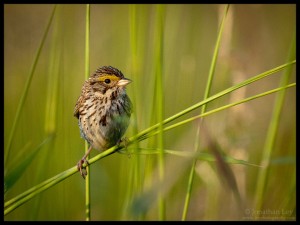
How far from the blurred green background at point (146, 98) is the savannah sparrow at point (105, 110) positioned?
0.38 ft

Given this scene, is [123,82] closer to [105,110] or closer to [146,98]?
[105,110]

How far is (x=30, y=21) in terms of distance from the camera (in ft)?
14.3

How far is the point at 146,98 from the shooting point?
2.88 metres

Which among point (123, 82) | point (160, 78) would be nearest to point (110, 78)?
point (123, 82)

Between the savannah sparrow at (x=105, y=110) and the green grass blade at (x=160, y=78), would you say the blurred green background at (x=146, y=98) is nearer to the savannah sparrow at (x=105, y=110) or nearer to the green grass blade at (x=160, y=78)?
the savannah sparrow at (x=105, y=110)

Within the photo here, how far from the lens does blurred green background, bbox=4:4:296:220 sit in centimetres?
292

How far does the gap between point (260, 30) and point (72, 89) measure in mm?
1822

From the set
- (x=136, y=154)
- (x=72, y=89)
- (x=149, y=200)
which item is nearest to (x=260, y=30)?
(x=72, y=89)

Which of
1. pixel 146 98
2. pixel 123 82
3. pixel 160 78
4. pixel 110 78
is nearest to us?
pixel 160 78

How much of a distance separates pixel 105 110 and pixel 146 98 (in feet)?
1.52

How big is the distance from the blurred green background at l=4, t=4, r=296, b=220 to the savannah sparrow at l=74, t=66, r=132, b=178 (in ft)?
0.38

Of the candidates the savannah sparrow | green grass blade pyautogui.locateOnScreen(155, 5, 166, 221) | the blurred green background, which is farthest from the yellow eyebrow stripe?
green grass blade pyautogui.locateOnScreen(155, 5, 166, 221)

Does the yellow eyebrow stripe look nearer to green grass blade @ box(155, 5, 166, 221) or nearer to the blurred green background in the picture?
the blurred green background

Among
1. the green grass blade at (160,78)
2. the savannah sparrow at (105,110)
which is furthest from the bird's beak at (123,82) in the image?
the green grass blade at (160,78)
